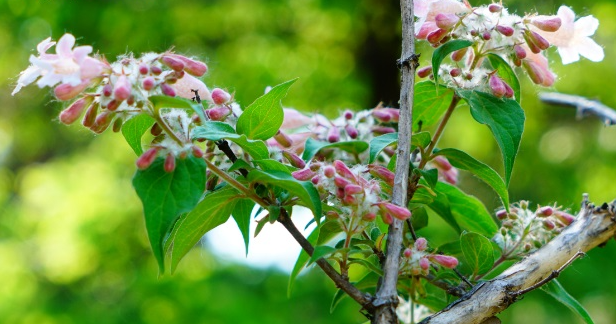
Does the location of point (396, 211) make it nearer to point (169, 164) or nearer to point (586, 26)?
point (169, 164)

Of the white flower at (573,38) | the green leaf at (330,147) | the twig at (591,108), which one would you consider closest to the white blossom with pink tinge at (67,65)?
the green leaf at (330,147)

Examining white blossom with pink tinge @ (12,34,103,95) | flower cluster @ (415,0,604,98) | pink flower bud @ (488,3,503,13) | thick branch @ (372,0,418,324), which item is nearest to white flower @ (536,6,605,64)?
flower cluster @ (415,0,604,98)

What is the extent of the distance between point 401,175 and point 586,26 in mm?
353

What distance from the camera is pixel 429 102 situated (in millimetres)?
1051

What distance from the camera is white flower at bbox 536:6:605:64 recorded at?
0.98 meters

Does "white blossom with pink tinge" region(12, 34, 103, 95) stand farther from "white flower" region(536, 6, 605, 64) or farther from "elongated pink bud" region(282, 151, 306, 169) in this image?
"white flower" region(536, 6, 605, 64)

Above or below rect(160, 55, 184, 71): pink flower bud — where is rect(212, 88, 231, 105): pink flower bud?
below

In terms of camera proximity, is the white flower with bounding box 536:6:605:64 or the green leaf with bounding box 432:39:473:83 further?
the white flower with bounding box 536:6:605:64

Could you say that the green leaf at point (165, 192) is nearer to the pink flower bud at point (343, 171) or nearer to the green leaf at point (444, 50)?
the pink flower bud at point (343, 171)

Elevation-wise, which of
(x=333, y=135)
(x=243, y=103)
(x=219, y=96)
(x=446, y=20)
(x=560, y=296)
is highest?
(x=446, y=20)

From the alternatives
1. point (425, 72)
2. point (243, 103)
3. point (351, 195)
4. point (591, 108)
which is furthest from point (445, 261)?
point (243, 103)

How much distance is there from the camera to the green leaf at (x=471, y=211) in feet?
3.67

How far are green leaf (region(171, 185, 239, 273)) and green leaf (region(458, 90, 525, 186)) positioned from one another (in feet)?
0.93

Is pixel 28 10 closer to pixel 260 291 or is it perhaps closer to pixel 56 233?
pixel 56 233
